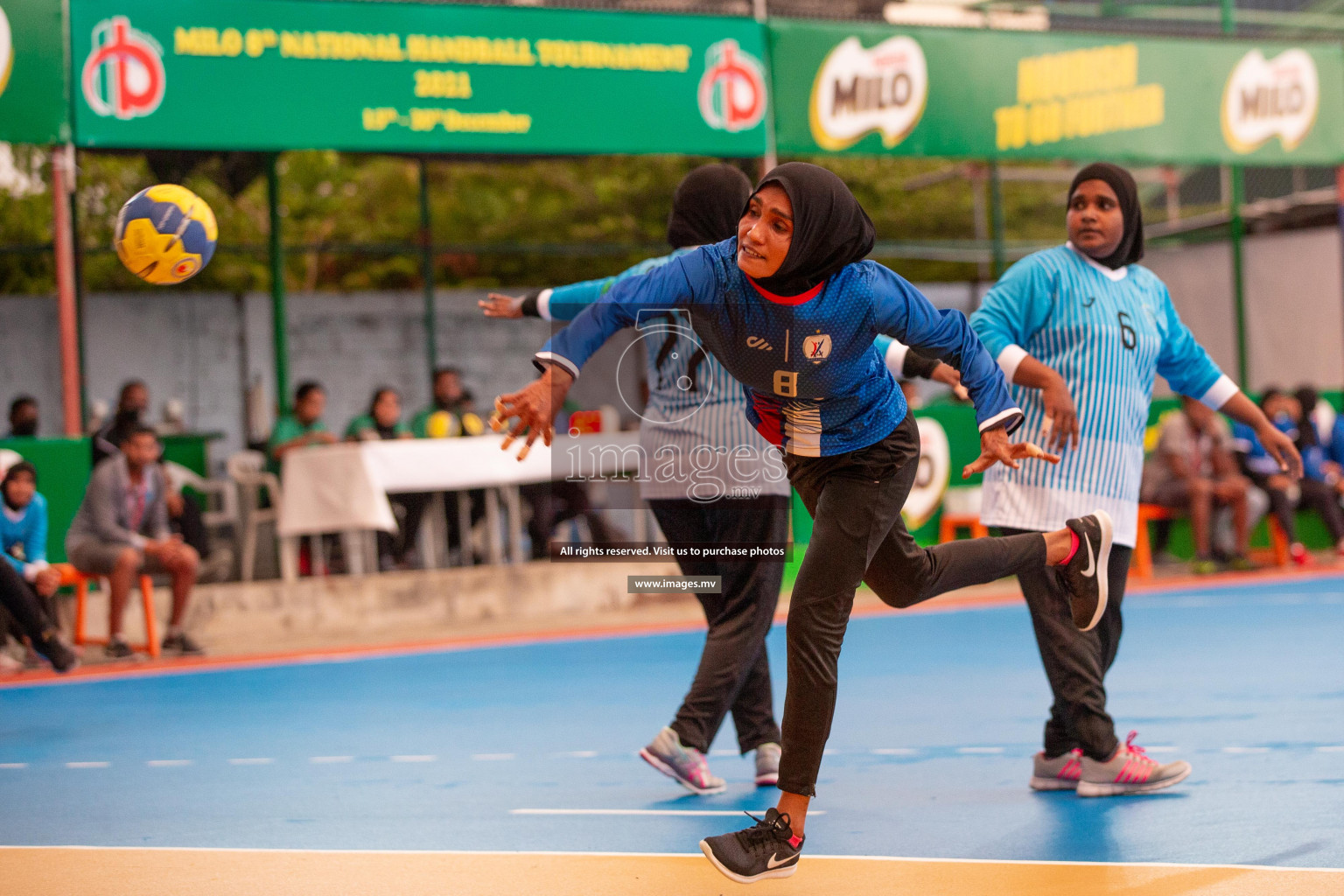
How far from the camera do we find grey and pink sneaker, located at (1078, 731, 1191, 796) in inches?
198

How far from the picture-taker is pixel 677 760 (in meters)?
5.16

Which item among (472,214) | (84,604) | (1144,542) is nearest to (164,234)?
(84,604)

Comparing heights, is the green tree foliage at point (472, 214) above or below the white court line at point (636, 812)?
above

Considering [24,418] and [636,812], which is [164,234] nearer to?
[636,812]

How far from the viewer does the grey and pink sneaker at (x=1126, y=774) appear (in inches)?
198

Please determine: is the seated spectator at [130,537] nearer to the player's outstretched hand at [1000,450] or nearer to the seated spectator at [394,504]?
the seated spectator at [394,504]

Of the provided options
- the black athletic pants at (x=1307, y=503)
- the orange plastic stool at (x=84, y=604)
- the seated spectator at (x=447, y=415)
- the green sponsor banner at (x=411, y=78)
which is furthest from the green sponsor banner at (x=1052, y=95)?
the orange plastic stool at (x=84, y=604)

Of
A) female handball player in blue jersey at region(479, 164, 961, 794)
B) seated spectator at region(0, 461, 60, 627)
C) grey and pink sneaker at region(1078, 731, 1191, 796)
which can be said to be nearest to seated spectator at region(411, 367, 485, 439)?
seated spectator at region(0, 461, 60, 627)

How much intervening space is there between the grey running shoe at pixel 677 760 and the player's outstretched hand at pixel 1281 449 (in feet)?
7.99

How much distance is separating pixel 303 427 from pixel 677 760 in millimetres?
7295

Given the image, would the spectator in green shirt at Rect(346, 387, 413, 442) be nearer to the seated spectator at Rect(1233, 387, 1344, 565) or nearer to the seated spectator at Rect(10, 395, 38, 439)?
the seated spectator at Rect(10, 395, 38, 439)

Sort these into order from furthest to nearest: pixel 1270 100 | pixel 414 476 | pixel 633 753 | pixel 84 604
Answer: pixel 1270 100 < pixel 414 476 < pixel 84 604 < pixel 633 753

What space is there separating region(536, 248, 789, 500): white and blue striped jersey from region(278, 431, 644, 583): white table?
5.25 meters

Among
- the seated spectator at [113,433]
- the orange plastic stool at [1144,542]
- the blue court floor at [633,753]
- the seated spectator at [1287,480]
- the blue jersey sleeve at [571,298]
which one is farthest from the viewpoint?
the seated spectator at [1287,480]
